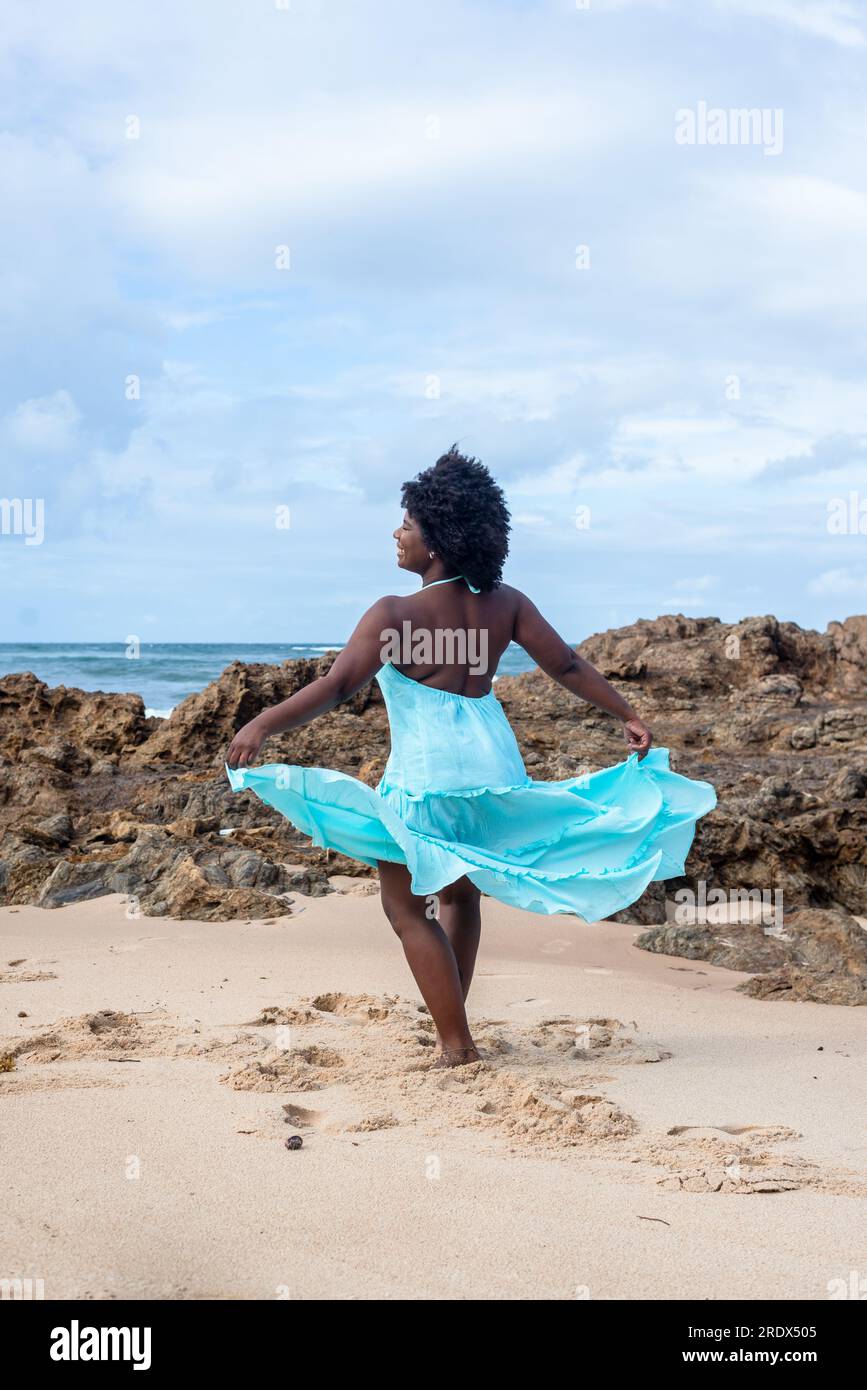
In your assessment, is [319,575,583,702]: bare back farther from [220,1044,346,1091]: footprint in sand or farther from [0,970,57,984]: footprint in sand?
[0,970,57,984]: footprint in sand

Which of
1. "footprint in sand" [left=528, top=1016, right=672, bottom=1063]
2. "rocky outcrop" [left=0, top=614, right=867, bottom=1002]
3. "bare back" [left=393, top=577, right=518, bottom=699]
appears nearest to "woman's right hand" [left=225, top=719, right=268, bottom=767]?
"bare back" [left=393, top=577, right=518, bottom=699]

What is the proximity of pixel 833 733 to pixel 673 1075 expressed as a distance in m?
7.03

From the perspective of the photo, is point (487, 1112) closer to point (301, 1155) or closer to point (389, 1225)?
point (301, 1155)

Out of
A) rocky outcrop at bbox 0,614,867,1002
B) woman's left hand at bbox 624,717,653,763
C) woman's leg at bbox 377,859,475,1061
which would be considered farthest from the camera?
rocky outcrop at bbox 0,614,867,1002

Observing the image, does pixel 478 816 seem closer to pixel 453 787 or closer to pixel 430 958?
pixel 453 787

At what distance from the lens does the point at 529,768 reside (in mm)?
8766

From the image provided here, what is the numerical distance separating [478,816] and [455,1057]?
0.86 meters

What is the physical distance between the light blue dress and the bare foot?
53cm

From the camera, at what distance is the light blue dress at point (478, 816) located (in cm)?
431

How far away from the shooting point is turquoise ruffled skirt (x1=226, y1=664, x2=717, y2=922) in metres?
4.31

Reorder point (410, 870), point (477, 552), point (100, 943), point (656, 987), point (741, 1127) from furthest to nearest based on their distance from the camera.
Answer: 1. point (100, 943)
2. point (656, 987)
3. point (477, 552)
4. point (410, 870)
5. point (741, 1127)

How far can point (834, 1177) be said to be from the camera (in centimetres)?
335

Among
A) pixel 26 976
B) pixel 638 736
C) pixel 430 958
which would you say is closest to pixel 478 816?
pixel 430 958

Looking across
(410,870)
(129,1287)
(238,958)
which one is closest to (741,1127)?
(410,870)
